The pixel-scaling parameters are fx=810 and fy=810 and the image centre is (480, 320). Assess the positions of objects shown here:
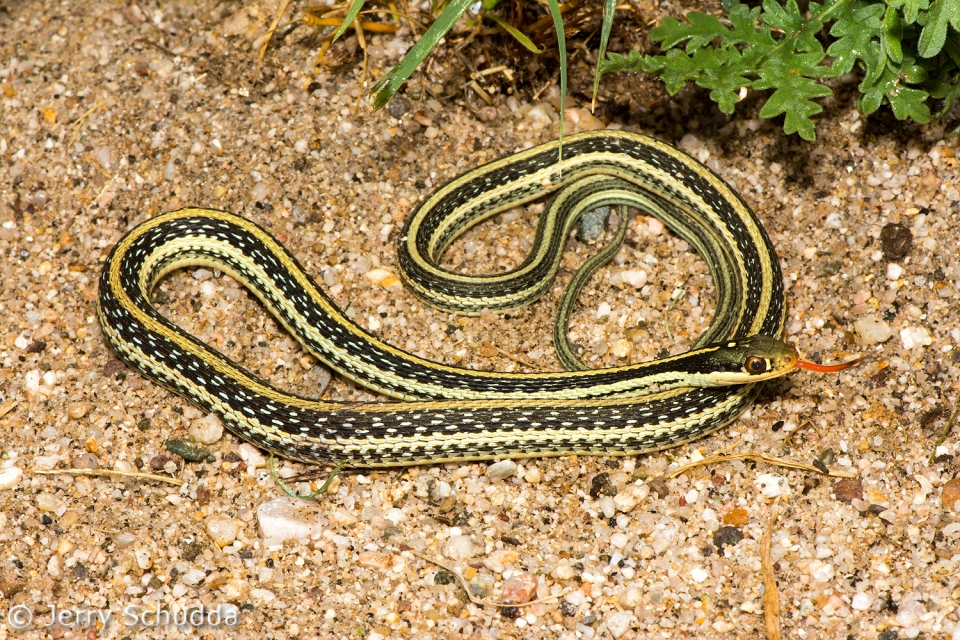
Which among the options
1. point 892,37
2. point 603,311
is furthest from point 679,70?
point 603,311

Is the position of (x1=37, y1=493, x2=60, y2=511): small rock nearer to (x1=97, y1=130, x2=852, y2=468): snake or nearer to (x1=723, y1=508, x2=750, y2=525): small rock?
(x1=97, y1=130, x2=852, y2=468): snake

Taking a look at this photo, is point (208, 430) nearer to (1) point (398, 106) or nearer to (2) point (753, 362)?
(1) point (398, 106)

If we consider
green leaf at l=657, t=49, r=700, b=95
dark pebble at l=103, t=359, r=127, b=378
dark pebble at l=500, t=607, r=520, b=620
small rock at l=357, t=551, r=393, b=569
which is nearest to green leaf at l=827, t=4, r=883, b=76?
green leaf at l=657, t=49, r=700, b=95

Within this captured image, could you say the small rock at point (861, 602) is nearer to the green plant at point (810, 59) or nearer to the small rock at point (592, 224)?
the green plant at point (810, 59)

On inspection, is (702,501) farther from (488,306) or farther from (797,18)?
(797,18)

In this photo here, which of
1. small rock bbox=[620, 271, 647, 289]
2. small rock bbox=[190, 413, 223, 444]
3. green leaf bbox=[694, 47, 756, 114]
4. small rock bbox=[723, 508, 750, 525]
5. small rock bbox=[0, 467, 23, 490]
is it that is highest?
green leaf bbox=[694, 47, 756, 114]

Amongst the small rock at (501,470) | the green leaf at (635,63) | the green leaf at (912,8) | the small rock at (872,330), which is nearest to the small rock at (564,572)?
the small rock at (501,470)

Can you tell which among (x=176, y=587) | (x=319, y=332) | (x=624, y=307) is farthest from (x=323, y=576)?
(x=624, y=307)
